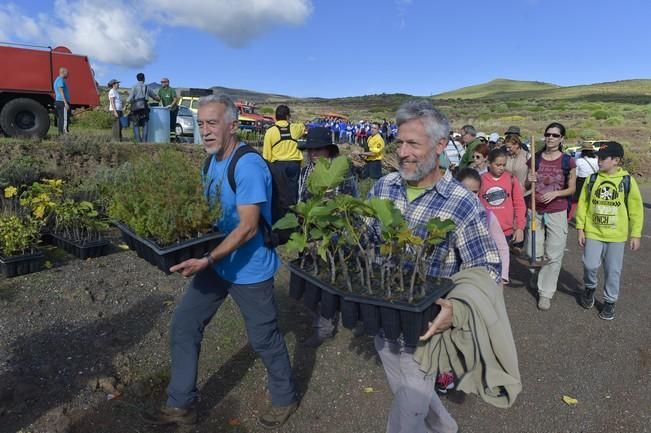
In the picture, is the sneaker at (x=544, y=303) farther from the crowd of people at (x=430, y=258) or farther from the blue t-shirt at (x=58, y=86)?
the blue t-shirt at (x=58, y=86)

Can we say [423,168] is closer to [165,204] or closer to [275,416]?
[165,204]

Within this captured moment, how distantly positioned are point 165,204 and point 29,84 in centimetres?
981

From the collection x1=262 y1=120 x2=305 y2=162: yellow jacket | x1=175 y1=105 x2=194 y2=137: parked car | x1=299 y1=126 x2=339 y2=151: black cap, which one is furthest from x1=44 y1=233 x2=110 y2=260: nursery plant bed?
x1=175 y1=105 x2=194 y2=137: parked car

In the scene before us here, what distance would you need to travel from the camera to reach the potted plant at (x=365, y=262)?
1.95 metres

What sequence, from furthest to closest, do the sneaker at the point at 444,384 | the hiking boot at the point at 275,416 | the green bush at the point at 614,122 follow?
the green bush at the point at 614,122
the sneaker at the point at 444,384
the hiking boot at the point at 275,416

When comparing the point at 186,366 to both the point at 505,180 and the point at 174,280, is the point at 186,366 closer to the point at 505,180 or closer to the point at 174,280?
the point at 174,280

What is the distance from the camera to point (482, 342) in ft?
6.31

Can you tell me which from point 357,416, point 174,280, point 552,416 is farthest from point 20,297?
point 552,416

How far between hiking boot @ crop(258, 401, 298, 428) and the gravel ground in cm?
6

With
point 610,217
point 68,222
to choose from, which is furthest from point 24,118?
point 610,217

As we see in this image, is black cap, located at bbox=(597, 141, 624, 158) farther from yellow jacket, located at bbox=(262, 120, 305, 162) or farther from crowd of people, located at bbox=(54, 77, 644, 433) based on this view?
yellow jacket, located at bbox=(262, 120, 305, 162)

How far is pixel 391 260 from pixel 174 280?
3.94 meters

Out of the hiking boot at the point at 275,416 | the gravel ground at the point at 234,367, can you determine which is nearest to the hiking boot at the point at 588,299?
the gravel ground at the point at 234,367

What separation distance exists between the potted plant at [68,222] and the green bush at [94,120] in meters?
14.8
